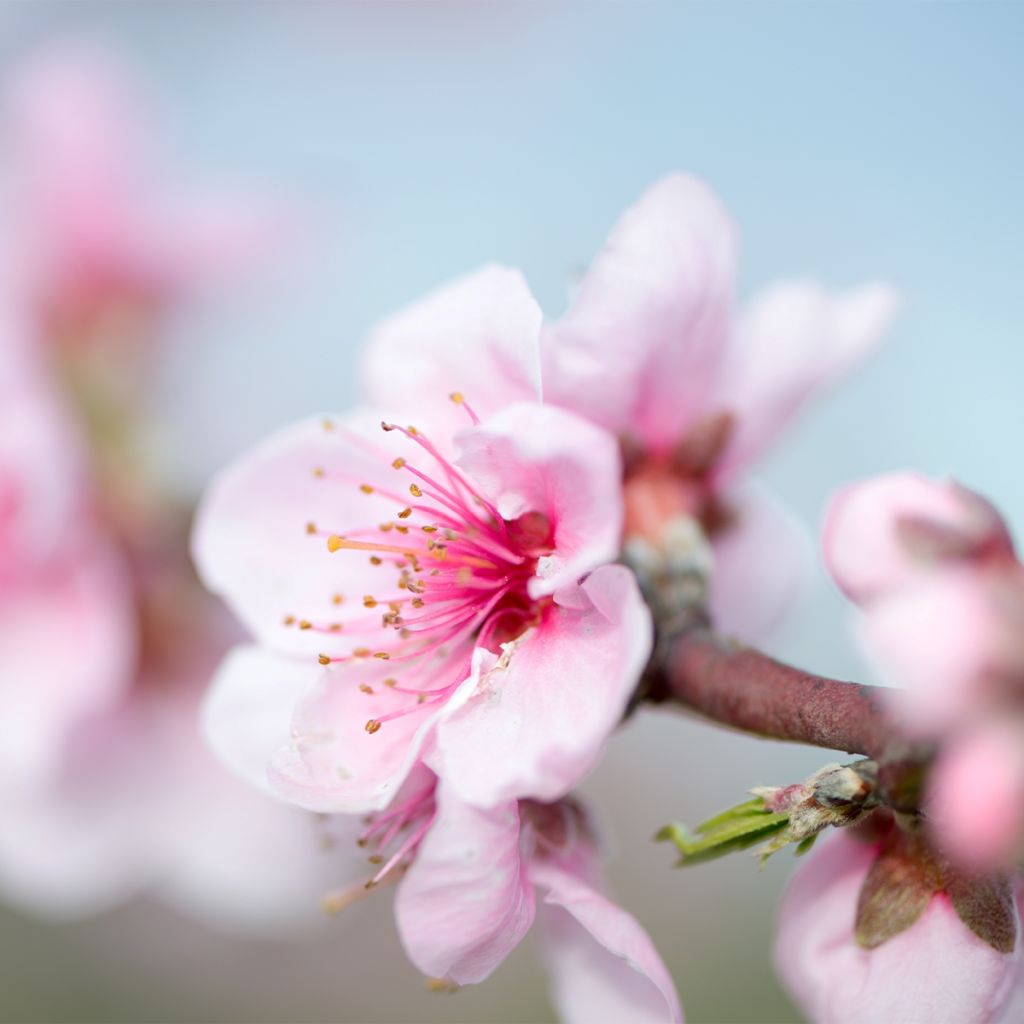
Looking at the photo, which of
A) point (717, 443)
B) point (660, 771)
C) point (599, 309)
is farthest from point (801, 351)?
point (660, 771)

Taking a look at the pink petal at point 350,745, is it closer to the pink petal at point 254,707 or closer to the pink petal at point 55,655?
the pink petal at point 254,707

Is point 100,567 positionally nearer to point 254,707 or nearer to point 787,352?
point 254,707

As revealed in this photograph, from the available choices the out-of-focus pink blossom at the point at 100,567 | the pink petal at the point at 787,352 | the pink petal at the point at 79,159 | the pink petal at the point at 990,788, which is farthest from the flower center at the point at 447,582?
the pink petal at the point at 79,159

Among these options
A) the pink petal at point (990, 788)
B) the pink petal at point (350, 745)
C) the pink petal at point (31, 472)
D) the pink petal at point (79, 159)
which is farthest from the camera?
the pink petal at point (79, 159)

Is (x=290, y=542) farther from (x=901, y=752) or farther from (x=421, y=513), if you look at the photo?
(x=901, y=752)

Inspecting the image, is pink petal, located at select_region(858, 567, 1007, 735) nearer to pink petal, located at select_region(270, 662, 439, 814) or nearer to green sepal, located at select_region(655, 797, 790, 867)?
green sepal, located at select_region(655, 797, 790, 867)

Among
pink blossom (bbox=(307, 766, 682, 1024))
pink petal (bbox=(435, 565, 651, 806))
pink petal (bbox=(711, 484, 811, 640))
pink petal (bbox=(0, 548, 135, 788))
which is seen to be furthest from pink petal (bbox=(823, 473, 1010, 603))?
pink petal (bbox=(0, 548, 135, 788))

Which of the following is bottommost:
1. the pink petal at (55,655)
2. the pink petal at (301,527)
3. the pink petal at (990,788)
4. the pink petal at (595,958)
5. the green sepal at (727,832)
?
the pink petal at (55,655)
